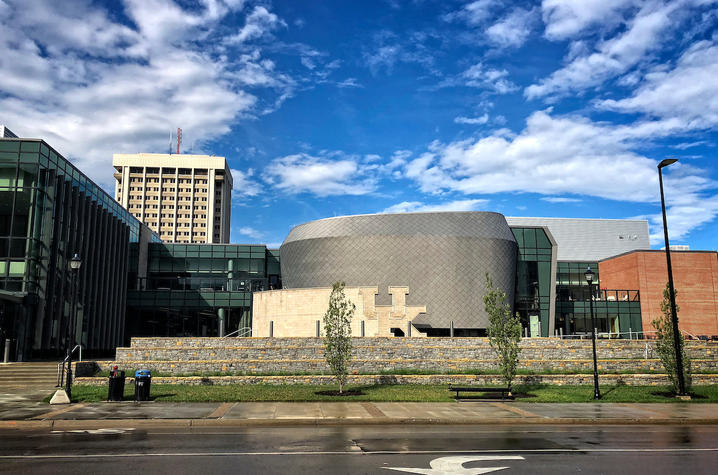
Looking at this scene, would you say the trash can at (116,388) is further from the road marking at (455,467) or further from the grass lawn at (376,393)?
the road marking at (455,467)

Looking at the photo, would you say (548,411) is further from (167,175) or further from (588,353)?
(167,175)

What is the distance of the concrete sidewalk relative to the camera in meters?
17.4

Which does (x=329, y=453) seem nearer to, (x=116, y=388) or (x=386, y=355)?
(x=116, y=388)

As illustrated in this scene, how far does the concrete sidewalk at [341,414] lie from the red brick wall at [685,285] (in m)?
41.0

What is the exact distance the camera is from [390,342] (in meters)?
32.7

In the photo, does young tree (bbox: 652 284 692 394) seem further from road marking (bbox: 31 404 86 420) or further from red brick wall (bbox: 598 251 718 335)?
red brick wall (bbox: 598 251 718 335)

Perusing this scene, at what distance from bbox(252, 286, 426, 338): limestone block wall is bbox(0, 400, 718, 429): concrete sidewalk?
830 inches

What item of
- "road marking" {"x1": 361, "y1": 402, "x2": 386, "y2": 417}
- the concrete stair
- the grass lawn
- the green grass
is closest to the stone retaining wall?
the grass lawn

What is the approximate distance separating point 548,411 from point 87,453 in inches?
598

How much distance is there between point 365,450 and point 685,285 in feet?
191

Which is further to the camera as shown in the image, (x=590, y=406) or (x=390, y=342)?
(x=390, y=342)

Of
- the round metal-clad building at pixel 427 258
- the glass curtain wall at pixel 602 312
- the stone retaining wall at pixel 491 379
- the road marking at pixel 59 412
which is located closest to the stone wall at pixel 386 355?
the stone retaining wall at pixel 491 379

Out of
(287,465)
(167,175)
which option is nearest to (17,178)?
(287,465)

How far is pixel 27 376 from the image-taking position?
28.7 metres
